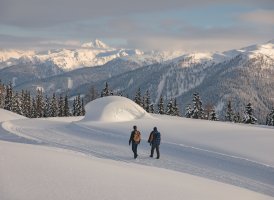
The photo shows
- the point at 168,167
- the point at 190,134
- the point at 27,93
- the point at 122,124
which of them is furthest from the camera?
the point at 27,93

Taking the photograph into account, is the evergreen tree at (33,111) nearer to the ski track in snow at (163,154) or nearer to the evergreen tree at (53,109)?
the evergreen tree at (53,109)

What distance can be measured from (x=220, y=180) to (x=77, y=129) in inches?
817

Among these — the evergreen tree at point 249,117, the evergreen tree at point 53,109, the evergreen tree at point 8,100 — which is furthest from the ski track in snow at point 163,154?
the evergreen tree at point 8,100

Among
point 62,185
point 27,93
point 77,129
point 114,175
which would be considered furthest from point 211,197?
point 27,93

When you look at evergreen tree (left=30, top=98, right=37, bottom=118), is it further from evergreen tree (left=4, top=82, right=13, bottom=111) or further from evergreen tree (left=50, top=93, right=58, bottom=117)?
evergreen tree (left=4, top=82, right=13, bottom=111)

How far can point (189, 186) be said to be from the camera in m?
16.5

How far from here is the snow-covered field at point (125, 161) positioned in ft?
45.7

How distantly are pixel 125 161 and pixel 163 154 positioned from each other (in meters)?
4.07

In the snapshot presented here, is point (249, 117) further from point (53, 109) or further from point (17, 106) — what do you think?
point (17, 106)

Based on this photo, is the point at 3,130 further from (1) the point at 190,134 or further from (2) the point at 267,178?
(2) the point at 267,178

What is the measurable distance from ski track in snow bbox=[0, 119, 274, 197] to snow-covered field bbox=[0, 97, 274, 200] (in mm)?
53

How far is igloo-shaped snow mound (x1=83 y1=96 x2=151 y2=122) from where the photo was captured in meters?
43.9

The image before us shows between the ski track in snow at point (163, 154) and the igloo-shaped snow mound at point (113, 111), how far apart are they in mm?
4241

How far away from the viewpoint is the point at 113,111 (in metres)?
44.4
